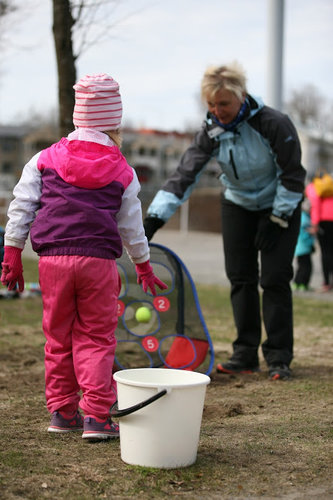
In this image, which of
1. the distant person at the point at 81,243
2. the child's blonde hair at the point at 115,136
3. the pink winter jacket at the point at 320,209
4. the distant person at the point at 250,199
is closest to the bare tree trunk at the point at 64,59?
the distant person at the point at 250,199

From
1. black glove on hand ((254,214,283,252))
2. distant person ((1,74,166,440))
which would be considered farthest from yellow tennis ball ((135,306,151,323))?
distant person ((1,74,166,440))

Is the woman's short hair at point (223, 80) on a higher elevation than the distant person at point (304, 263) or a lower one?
higher

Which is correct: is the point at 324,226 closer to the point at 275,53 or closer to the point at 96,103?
the point at 275,53

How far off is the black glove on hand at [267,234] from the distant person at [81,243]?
153 cm

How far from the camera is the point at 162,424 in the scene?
300 centimetres

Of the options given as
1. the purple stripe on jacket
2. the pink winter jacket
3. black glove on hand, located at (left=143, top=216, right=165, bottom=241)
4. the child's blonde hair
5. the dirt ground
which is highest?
the child's blonde hair

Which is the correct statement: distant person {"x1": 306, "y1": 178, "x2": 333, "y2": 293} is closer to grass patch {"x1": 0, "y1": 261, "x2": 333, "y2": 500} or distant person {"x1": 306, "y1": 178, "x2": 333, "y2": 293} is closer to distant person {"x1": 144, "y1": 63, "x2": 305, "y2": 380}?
grass patch {"x1": 0, "y1": 261, "x2": 333, "y2": 500}

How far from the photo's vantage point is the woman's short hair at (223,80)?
185 inches

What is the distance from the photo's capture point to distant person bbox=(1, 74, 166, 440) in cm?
342

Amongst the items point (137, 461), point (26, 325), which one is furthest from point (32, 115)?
point (137, 461)

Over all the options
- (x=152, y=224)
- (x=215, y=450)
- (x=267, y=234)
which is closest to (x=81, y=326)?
(x=215, y=450)

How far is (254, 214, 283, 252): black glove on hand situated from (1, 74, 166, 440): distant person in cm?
153

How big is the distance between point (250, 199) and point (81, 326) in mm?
1939

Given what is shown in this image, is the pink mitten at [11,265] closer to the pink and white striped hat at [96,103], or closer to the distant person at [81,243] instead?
the distant person at [81,243]
